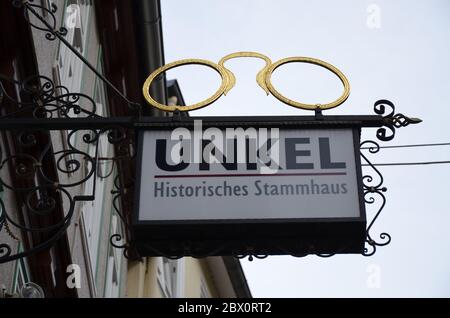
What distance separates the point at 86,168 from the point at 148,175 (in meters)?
5.74

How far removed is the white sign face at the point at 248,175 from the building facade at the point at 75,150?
0.38 meters

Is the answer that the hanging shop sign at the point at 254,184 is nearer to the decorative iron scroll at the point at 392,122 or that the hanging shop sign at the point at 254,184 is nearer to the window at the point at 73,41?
the decorative iron scroll at the point at 392,122

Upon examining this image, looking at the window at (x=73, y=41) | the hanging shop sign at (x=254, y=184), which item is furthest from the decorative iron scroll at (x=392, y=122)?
the window at (x=73, y=41)

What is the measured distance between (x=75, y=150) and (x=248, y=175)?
106 centimetres

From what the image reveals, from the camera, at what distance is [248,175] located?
5184 mm

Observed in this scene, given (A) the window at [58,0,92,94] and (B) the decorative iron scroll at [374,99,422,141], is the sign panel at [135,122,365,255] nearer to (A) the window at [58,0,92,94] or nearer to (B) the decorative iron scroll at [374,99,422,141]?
(B) the decorative iron scroll at [374,99,422,141]

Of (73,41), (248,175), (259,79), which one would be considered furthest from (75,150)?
(73,41)

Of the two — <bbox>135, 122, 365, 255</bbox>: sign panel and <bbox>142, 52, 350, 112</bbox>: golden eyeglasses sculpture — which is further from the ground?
<bbox>142, 52, 350, 112</bbox>: golden eyeglasses sculpture

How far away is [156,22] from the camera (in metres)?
12.5

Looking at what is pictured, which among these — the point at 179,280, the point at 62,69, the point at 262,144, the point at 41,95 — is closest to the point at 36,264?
the point at 62,69

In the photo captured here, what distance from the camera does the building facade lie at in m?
5.83

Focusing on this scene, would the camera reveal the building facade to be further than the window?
No

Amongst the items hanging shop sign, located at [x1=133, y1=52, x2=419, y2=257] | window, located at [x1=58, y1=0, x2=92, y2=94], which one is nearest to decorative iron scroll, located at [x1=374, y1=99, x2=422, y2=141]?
hanging shop sign, located at [x1=133, y1=52, x2=419, y2=257]

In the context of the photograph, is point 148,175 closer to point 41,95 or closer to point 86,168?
point 41,95
